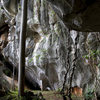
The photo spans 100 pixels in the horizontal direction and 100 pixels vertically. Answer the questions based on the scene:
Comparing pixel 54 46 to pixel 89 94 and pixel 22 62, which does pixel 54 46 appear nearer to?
pixel 22 62

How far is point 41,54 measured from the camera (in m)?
10.6

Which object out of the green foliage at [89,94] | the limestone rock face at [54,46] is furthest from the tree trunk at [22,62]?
the green foliage at [89,94]

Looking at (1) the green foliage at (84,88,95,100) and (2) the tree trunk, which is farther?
(1) the green foliage at (84,88,95,100)

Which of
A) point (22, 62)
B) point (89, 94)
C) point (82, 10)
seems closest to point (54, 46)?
point (22, 62)

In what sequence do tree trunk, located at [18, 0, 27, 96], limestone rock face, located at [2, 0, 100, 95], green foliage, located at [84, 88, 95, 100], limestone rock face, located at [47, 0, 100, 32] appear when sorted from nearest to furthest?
limestone rock face, located at [47, 0, 100, 32]
tree trunk, located at [18, 0, 27, 96]
green foliage, located at [84, 88, 95, 100]
limestone rock face, located at [2, 0, 100, 95]

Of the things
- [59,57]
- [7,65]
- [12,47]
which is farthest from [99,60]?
[7,65]

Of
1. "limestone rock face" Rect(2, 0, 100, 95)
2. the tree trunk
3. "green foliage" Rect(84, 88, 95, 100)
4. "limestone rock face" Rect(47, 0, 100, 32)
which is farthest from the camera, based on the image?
"limestone rock face" Rect(2, 0, 100, 95)

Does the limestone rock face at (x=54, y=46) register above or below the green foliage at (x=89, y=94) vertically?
above

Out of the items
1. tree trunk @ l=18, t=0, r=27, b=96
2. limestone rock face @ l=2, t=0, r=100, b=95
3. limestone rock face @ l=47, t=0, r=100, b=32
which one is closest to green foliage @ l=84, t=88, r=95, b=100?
limestone rock face @ l=2, t=0, r=100, b=95

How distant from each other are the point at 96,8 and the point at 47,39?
8.29 m

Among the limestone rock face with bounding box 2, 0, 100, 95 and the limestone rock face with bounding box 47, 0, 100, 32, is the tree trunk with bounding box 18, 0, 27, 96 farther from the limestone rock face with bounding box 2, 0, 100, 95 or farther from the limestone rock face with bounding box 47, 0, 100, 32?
the limestone rock face with bounding box 47, 0, 100, 32

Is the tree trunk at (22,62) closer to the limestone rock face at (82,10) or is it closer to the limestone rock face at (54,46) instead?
the limestone rock face at (54,46)

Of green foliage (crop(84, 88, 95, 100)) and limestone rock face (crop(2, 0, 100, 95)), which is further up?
limestone rock face (crop(2, 0, 100, 95))

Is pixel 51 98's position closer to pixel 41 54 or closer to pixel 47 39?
pixel 41 54
